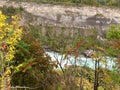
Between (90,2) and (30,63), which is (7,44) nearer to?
(30,63)

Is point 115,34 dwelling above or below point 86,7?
above

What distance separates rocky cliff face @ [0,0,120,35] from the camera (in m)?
44.1

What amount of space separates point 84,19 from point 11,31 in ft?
117

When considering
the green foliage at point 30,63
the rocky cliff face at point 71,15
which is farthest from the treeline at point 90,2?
the green foliage at point 30,63

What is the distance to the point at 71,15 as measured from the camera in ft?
148

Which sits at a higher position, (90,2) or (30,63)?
(30,63)

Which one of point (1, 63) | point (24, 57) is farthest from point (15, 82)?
point (1, 63)

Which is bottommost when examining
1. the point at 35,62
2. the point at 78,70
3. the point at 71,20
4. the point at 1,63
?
the point at 71,20

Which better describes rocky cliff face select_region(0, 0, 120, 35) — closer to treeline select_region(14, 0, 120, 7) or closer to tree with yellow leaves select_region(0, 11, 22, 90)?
treeline select_region(14, 0, 120, 7)

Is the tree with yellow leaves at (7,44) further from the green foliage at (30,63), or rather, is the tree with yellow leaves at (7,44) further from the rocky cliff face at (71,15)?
the rocky cliff face at (71,15)

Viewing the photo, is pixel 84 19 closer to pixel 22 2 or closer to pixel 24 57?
pixel 22 2

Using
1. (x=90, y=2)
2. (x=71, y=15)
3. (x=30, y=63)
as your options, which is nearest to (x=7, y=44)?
(x=30, y=63)

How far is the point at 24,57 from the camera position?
14039 mm

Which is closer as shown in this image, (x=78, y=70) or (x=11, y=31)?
(x=11, y=31)
